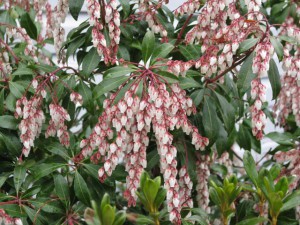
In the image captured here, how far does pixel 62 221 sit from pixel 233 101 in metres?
0.84

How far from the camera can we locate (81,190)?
1877mm

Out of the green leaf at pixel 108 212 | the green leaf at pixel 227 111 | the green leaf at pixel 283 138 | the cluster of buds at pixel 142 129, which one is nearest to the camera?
the green leaf at pixel 108 212

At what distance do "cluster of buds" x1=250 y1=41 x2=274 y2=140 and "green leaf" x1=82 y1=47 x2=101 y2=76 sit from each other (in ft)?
2.09

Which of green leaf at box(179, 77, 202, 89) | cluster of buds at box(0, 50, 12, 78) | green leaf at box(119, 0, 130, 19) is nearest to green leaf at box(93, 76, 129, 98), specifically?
green leaf at box(179, 77, 202, 89)

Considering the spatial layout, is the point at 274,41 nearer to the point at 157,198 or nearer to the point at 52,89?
the point at 157,198

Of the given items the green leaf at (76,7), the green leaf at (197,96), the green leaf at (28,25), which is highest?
the green leaf at (76,7)

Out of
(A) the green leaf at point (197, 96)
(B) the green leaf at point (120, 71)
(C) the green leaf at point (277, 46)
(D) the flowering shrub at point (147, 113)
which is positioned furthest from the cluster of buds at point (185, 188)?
(C) the green leaf at point (277, 46)

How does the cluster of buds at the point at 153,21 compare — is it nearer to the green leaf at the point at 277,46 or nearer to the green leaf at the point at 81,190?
the green leaf at the point at 277,46

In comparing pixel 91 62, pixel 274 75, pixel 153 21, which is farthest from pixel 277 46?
pixel 91 62

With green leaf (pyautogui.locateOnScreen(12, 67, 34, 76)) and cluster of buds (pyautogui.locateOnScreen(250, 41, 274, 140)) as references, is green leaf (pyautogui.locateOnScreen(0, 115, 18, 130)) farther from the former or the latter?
cluster of buds (pyautogui.locateOnScreen(250, 41, 274, 140))

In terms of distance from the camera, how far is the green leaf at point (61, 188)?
190 centimetres

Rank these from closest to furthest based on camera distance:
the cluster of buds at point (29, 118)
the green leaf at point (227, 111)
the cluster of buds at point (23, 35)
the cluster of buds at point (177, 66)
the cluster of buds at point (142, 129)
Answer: the cluster of buds at point (142, 129)
the cluster of buds at point (177, 66)
the cluster of buds at point (29, 118)
the green leaf at point (227, 111)
the cluster of buds at point (23, 35)

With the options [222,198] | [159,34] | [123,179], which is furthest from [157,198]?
[159,34]

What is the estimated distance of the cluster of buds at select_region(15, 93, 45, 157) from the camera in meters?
1.80
